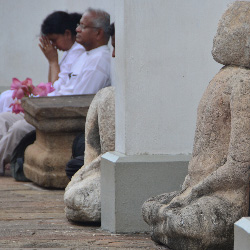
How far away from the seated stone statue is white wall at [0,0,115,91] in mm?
7760

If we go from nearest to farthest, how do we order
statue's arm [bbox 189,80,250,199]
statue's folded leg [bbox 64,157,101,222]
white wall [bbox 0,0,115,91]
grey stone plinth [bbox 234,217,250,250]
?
grey stone plinth [bbox 234,217,250,250]
statue's arm [bbox 189,80,250,199]
statue's folded leg [bbox 64,157,101,222]
white wall [bbox 0,0,115,91]

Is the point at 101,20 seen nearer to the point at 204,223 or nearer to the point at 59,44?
the point at 59,44

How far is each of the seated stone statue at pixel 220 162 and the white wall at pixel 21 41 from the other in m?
7.76

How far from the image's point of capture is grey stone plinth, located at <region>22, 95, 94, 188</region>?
25.0 feet

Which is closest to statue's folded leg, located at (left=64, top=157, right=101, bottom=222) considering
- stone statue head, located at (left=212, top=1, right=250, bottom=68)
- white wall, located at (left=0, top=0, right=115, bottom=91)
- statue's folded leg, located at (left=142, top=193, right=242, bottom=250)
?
statue's folded leg, located at (left=142, top=193, right=242, bottom=250)

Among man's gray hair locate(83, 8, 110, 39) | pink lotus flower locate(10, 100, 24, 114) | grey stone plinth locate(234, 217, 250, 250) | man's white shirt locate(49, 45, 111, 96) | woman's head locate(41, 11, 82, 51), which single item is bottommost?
pink lotus flower locate(10, 100, 24, 114)

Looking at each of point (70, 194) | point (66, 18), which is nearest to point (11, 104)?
point (66, 18)

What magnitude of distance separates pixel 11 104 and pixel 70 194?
3.43 meters

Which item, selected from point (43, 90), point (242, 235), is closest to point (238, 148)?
point (242, 235)

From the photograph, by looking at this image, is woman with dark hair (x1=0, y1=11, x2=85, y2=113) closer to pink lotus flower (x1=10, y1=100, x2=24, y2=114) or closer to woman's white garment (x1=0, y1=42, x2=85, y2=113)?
Result: woman's white garment (x1=0, y1=42, x2=85, y2=113)

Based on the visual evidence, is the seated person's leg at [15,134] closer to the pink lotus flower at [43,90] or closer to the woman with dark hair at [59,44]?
the pink lotus flower at [43,90]

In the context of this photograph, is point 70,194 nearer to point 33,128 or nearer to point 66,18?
point 33,128

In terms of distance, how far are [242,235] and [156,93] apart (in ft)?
5.88

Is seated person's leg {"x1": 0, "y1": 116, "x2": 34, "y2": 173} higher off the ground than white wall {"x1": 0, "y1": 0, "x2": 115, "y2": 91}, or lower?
lower
